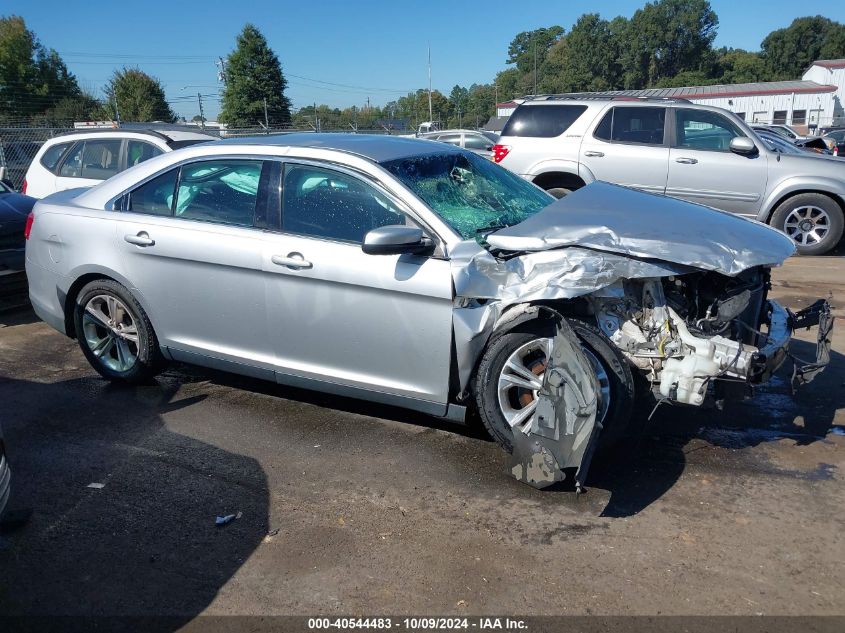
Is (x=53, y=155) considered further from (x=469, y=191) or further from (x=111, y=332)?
(x=469, y=191)

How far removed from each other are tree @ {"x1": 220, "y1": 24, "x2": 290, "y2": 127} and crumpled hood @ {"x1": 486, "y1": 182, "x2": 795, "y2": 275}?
4940 centimetres

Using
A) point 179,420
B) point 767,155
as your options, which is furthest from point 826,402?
point 767,155

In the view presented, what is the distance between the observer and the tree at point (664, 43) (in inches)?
4016

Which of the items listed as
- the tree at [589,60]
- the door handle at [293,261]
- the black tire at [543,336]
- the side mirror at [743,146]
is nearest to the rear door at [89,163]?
the door handle at [293,261]

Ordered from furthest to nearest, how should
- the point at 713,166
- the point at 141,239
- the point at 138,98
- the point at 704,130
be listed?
1. the point at 138,98
2. the point at 704,130
3. the point at 713,166
4. the point at 141,239

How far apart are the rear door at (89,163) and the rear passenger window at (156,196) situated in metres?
4.75

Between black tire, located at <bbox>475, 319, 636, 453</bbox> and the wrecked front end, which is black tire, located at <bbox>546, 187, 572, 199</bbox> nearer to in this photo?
the wrecked front end

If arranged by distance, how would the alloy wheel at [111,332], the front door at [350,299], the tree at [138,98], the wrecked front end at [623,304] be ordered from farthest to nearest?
the tree at [138,98] < the alloy wheel at [111,332] < the front door at [350,299] < the wrecked front end at [623,304]

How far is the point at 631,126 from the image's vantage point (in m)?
9.48

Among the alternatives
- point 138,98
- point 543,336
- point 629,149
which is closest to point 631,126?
point 629,149

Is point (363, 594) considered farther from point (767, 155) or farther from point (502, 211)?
point (767, 155)

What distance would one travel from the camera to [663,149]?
932 centimetres

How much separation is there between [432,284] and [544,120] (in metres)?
6.66

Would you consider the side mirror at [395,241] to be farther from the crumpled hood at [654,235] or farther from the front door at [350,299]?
the crumpled hood at [654,235]
